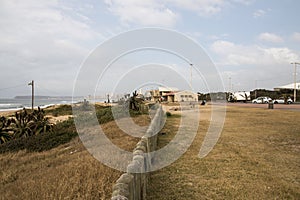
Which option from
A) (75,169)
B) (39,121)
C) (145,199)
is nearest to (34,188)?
(75,169)

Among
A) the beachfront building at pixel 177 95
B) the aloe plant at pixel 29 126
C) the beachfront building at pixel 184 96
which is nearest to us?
the aloe plant at pixel 29 126

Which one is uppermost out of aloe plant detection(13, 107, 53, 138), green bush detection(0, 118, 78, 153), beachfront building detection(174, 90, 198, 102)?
beachfront building detection(174, 90, 198, 102)

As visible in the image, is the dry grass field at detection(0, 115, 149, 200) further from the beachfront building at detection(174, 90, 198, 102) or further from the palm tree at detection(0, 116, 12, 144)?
the beachfront building at detection(174, 90, 198, 102)

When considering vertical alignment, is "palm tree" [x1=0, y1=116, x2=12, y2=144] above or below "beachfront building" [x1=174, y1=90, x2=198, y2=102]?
below

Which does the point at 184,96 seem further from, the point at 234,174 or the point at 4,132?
the point at 234,174

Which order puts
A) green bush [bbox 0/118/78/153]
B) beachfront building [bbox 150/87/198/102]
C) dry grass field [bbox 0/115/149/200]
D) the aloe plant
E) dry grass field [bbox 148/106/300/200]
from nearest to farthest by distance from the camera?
dry grass field [bbox 0/115/149/200]
dry grass field [bbox 148/106/300/200]
green bush [bbox 0/118/78/153]
the aloe plant
beachfront building [bbox 150/87/198/102]

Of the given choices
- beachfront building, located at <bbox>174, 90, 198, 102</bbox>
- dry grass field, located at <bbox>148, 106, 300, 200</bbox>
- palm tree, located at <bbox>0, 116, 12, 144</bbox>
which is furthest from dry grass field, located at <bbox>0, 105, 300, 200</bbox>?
beachfront building, located at <bbox>174, 90, 198, 102</bbox>

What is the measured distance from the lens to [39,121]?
45.2 ft

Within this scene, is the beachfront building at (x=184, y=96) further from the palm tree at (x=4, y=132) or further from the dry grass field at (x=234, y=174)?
the dry grass field at (x=234, y=174)

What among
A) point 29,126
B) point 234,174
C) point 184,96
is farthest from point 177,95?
point 234,174

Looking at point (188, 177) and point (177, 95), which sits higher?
point (177, 95)

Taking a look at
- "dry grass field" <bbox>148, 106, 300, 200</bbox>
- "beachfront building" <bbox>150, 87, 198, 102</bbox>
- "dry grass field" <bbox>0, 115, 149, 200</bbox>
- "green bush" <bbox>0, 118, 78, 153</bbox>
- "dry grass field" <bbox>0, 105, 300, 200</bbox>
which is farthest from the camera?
"beachfront building" <bbox>150, 87, 198, 102</bbox>

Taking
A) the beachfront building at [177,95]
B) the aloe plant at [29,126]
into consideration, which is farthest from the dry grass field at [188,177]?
the beachfront building at [177,95]

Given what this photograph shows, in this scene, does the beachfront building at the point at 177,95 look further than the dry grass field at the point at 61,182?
Yes
